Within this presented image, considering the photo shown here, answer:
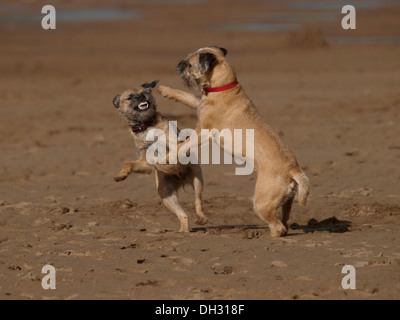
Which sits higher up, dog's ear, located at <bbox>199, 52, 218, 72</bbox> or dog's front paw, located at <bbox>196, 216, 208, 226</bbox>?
dog's ear, located at <bbox>199, 52, 218, 72</bbox>

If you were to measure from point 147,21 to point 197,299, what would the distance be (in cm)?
2698

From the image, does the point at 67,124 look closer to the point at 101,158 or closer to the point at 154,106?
the point at 101,158

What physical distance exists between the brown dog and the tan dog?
0.53 meters

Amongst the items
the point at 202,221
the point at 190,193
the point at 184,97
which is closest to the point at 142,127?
the point at 184,97

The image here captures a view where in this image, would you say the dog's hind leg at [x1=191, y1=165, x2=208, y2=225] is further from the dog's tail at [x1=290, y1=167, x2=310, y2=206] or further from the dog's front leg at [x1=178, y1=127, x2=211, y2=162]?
the dog's tail at [x1=290, y1=167, x2=310, y2=206]

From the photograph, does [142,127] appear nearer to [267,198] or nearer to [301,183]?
[267,198]

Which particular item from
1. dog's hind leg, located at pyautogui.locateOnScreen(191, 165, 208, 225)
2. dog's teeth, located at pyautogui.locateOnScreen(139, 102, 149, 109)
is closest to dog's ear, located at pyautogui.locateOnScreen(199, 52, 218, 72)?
dog's teeth, located at pyautogui.locateOnScreen(139, 102, 149, 109)

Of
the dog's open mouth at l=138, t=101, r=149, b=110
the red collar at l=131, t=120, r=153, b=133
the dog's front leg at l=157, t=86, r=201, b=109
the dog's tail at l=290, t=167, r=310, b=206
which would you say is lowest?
the dog's tail at l=290, t=167, r=310, b=206

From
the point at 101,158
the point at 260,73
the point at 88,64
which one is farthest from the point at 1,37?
the point at 101,158

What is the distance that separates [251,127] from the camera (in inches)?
316

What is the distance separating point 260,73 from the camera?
2092 centimetres

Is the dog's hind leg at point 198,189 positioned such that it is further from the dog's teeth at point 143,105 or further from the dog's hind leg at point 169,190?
the dog's teeth at point 143,105

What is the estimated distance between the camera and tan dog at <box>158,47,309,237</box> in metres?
7.72

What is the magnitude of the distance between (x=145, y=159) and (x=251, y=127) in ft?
4.32
